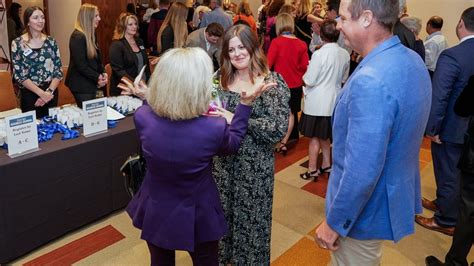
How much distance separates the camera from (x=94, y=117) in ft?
8.82

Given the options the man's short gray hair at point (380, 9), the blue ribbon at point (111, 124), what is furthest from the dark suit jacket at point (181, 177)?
the blue ribbon at point (111, 124)

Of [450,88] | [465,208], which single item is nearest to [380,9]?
[465,208]

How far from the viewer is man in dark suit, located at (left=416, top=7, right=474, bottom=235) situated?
8.88ft

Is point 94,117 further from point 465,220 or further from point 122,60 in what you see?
point 465,220

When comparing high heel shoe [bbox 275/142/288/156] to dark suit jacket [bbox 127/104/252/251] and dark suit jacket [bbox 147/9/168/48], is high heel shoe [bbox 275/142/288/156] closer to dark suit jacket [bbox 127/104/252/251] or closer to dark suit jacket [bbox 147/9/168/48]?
dark suit jacket [bbox 127/104/252/251]

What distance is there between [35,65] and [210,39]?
1828mm

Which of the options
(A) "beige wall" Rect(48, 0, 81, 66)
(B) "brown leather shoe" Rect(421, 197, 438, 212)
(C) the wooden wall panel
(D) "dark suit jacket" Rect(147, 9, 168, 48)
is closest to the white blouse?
(B) "brown leather shoe" Rect(421, 197, 438, 212)

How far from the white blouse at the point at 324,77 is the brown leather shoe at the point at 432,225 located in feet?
3.85

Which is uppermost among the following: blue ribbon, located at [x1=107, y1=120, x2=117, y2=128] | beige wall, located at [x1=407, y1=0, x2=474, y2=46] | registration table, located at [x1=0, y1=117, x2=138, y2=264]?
beige wall, located at [x1=407, y1=0, x2=474, y2=46]

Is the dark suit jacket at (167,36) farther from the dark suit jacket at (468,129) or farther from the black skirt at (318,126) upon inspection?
the dark suit jacket at (468,129)

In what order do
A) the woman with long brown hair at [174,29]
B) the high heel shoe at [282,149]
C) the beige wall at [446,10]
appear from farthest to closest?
the beige wall at [446,10]
the woman with long brown hair at [174,29]
the high heel shoe at [282,149]

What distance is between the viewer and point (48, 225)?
2.54m

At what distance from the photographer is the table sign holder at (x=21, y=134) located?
7.36ft

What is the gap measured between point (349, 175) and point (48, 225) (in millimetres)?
2007
